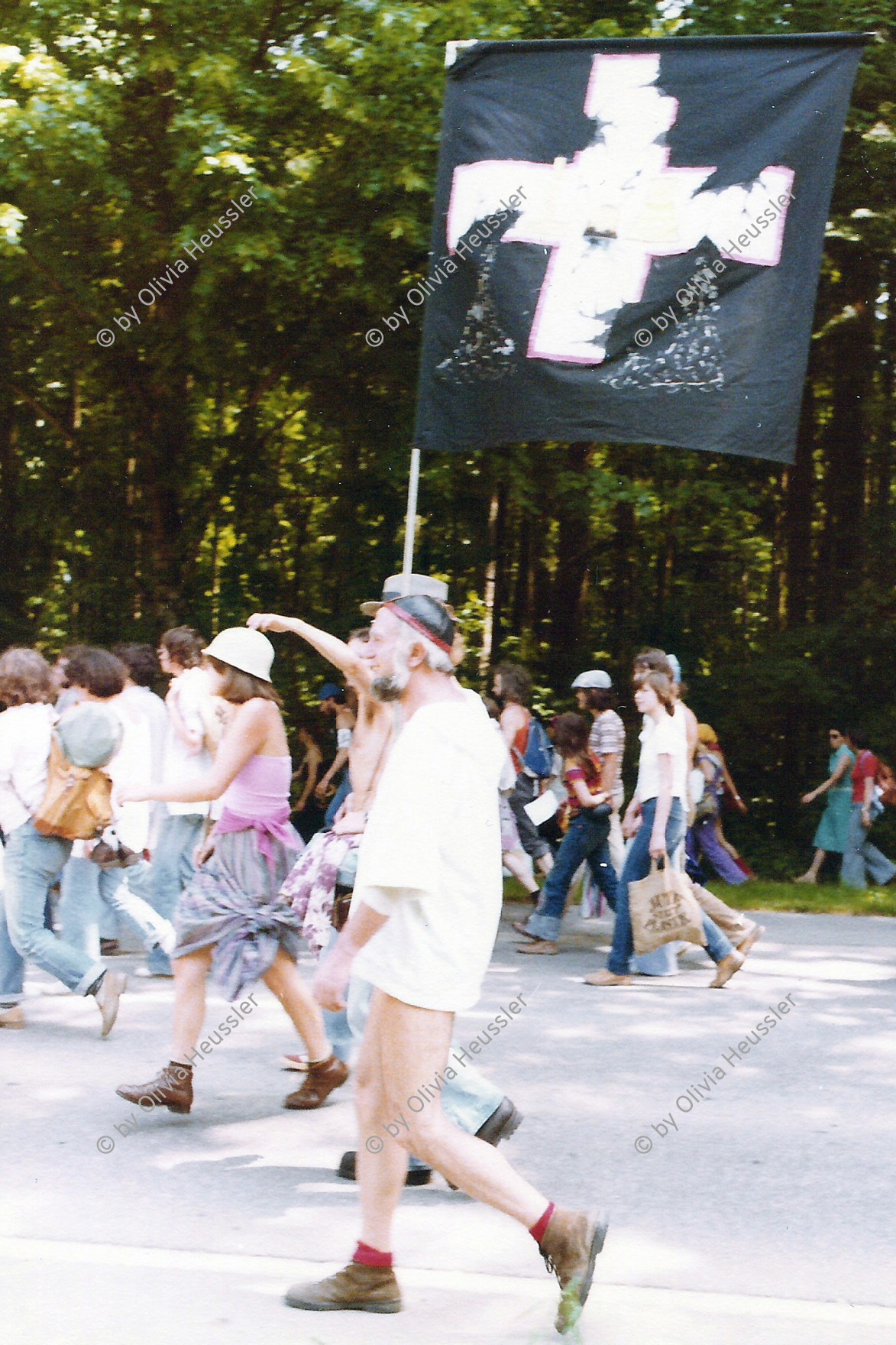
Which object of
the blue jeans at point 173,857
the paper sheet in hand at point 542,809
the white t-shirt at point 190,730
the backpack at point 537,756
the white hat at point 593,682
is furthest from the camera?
the backpack at point 537,756

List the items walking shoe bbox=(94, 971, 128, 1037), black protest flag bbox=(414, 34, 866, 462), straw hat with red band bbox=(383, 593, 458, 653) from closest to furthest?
straw hat with red band bbox=(383, 593, 458, 653)
walking shoe bbox=(94, 971, 128, 1037)
black protest flag bbox=(414, 34, 866, 462)

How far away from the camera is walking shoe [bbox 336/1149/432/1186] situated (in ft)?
16.7

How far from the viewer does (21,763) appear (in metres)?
7.24

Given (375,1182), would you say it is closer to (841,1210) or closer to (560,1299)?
(560,1299)

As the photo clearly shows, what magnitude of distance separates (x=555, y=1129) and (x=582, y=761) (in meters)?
4.13

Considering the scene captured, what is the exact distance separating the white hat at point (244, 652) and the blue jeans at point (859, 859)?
9.63 m

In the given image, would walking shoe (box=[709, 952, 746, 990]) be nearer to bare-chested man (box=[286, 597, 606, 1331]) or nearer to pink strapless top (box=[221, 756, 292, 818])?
pink strapless top (box=[221, 756, 292, 818])

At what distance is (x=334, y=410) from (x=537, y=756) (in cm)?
539

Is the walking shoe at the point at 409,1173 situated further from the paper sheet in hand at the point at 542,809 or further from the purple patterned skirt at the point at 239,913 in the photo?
the paper sheet in hand at the point at 542,809

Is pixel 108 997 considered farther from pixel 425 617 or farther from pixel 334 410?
pixel 334 410

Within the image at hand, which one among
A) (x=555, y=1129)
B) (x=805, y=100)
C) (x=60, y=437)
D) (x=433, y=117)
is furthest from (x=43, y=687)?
(x=60, y=437)

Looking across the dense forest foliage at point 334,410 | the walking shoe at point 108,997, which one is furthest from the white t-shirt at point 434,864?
the dense forest foliage at point 334,410

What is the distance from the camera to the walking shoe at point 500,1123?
466cm

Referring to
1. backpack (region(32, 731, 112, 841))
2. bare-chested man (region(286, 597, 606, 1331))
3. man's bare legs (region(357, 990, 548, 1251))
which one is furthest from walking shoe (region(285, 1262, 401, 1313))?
backpack (region(32, 731, 112, 841))
